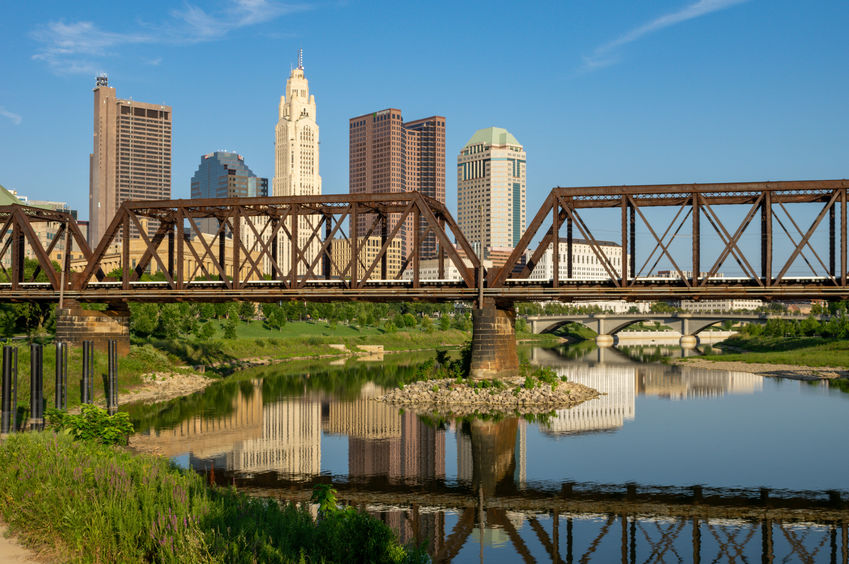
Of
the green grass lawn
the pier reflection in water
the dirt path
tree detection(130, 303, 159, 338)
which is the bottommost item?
the dirt path

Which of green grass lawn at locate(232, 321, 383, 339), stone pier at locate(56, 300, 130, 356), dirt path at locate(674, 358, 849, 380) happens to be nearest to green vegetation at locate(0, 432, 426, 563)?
stone pier at locate(56, 300, 130, 356)

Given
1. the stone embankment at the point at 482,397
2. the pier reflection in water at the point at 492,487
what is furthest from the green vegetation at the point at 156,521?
the stone embankment at the point at 482,397

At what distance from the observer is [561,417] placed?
58375mm

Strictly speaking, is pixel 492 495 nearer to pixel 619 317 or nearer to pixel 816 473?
pixel 816 473

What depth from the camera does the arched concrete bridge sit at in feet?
570

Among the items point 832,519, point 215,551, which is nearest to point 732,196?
point 832,519

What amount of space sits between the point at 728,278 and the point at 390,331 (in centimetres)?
9656

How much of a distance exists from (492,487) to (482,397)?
27.6m

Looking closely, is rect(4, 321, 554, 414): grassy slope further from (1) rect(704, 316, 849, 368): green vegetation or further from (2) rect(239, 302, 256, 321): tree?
(1) rect(704, 316, 849, 368): green vegetation

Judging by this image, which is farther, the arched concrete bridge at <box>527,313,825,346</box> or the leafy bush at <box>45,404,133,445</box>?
the arched concrete bridge at <box>527,313,825,346</box>

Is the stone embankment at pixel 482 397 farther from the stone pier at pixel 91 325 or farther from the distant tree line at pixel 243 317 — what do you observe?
the distant tree line at pixel 243 317

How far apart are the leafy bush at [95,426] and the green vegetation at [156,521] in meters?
9.99

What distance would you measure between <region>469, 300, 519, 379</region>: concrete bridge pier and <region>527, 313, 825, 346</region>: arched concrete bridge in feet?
356

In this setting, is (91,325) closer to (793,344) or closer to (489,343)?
(489,343)
